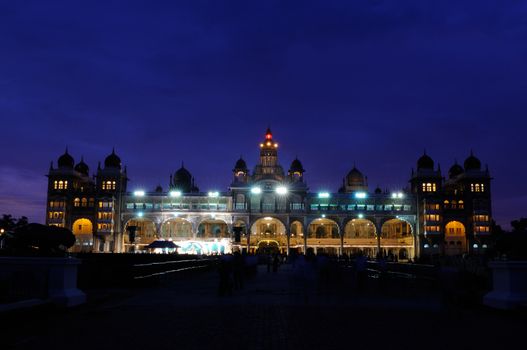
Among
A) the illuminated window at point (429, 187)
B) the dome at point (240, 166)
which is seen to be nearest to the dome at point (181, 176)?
the dome at point (240, 166)

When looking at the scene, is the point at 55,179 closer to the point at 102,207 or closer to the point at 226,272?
the point at 102,207

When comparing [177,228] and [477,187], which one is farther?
[177,228]

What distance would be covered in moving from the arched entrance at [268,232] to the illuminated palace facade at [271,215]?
18 cm

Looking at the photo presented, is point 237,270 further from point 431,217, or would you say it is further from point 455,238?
point 455,238

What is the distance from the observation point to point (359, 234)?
10519 cm

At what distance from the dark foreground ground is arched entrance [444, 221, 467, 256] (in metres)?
86.0

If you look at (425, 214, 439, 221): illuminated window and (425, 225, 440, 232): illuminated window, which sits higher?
(425, 214, 439, 221): illuminated window

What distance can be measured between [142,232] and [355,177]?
153 ft

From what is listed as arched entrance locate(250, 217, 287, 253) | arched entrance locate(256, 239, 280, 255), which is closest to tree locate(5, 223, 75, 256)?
arched entrance locate(250, 217, 287, 253)

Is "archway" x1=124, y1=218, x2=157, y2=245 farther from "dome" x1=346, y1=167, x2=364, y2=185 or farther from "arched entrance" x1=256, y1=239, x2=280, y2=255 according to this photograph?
"dome" x1=346, y1=167, x2=364, y2=185

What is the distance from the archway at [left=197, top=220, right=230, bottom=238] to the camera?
105125 mm

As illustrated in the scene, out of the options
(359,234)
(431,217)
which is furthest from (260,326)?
(359,234)

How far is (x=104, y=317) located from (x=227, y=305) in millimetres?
4282

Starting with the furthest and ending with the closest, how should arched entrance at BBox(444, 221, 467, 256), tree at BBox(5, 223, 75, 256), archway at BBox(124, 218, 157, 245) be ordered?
arched entrance at BBox(444, 221, 467, 256) < archway at BBox(124, 218, 157, 245) < tree at BBox(5, 223, 75, 256)
